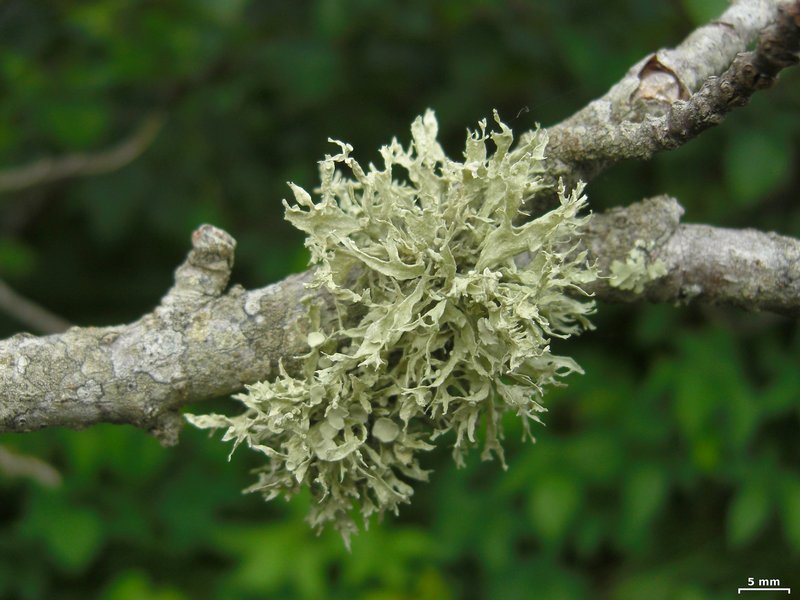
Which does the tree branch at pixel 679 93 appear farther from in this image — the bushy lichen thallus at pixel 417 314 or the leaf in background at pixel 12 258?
the leaf in background at pixel 12 258

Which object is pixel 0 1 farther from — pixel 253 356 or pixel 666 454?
pixel 666 454

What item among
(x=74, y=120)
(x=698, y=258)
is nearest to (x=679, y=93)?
(x=698, y=258)

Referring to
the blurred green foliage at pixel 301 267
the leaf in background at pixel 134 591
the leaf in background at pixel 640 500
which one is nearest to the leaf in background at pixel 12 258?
the blurred green foliage at pixel 301 267

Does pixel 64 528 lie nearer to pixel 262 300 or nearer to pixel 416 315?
pixel 262 300

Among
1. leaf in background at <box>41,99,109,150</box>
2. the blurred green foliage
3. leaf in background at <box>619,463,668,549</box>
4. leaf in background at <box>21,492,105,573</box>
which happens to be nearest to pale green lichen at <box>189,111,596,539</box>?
the blurred green foliage

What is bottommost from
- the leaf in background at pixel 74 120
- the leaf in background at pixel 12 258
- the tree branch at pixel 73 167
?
the leaf in background at pixel 12 258

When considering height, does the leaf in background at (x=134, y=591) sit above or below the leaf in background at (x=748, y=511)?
below
